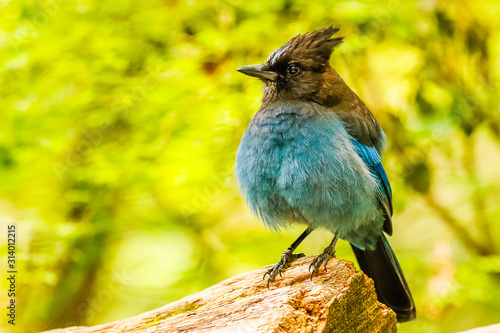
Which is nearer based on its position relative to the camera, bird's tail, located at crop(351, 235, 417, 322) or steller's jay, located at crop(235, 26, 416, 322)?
steller's jay, located at crop(235, 26, 416, 322)

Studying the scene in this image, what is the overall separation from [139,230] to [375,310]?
2719mm

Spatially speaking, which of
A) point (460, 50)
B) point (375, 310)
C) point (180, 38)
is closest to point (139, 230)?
point (180, 38)

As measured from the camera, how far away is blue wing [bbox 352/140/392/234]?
330 cm

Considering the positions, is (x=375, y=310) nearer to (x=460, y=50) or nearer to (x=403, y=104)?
(x=403, y=104)

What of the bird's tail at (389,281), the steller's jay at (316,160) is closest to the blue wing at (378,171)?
the steller's jay at (316,160)

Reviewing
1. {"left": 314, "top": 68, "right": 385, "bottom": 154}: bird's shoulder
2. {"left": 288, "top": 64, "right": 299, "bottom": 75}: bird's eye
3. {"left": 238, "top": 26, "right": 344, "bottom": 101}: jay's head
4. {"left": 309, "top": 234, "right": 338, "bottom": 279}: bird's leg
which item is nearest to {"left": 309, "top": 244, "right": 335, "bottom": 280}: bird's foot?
{"left": 309, "top": 234, "right": 338, "bottom": 279}: bird's leg

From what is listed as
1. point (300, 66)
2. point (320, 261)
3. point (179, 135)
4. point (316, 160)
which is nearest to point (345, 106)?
point (300, 66)

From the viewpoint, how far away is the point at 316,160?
3037 mm

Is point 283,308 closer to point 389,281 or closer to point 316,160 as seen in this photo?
point 316,160

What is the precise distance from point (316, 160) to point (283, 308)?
0.99 m

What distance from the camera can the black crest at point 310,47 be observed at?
128 inches

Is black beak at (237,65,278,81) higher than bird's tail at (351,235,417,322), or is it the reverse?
black beak at (237,65,278,81)

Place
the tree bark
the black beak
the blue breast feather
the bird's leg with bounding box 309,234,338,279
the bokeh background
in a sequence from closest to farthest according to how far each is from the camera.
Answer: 1. the tree bark
2. the bird's leg with bounding box 309,234,338,279
3. the blue breast feather
4. the black beak
5. the bokeh background

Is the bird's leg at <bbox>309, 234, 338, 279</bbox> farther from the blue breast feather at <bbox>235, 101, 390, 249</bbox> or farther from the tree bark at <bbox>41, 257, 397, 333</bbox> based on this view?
the blue breast feather at <bbox>235, 101, 390, 249</bbox>
